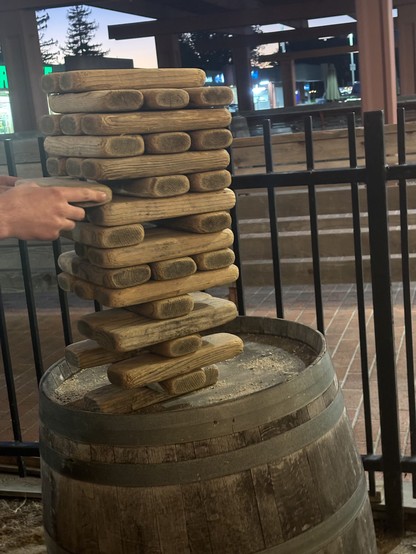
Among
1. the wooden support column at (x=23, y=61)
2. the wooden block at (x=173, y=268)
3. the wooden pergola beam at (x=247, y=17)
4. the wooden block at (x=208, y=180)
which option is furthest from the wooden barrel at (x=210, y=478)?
the wooden pergola beam at (x=247, y=17)

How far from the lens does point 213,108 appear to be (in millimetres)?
2162

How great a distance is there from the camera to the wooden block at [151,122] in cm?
197

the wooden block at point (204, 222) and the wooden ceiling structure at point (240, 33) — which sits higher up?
the wooden ceiling structure at point (240, 33)

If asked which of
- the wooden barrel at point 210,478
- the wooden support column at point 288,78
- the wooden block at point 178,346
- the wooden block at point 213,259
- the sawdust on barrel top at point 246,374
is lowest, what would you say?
the wooden barrel at point 210,478

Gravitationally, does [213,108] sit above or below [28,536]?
above

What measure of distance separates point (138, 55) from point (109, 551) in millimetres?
22069

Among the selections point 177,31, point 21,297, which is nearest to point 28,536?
point 21,297

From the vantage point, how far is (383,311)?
114 inches

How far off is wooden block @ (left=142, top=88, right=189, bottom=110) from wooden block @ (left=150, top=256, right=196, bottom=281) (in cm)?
44

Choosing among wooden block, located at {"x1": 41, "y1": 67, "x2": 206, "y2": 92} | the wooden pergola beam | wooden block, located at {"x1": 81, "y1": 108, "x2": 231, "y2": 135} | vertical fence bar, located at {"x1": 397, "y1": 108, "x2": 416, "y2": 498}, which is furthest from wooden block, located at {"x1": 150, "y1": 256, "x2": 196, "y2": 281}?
the wooden pergola beam

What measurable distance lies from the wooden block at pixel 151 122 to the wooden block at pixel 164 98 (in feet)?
0.08

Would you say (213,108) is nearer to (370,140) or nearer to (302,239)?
(370,140)

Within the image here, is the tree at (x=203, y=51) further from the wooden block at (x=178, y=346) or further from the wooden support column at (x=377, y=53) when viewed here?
the wooden block at (x=178, y=346)

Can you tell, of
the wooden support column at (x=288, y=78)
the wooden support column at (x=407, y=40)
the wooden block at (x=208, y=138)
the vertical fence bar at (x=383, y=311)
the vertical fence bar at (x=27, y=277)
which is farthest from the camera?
the wooden support column at (x=288, y=78)
